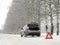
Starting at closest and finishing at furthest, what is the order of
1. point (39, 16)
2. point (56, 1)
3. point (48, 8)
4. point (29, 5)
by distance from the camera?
point (56, 1)
point (48, 8)
point (39, 16)
point (29, 5)

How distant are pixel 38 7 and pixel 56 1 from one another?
11.3 metres

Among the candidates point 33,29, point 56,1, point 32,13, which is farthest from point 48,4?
point 32,13

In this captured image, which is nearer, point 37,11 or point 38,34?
point 38,34

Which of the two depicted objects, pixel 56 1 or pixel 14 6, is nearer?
pixel 56 1

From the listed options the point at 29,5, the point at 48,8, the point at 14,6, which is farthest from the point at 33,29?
the point at 14,6

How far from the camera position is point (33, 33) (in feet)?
117

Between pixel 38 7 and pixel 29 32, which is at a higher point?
pixel 38 7

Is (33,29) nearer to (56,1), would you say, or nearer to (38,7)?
(56,1)

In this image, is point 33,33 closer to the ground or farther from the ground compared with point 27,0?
closer to the ground

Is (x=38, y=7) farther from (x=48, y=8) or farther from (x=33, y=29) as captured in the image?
(x=33, y=29)

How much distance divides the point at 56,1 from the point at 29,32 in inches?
325

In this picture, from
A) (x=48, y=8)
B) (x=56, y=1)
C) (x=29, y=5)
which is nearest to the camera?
(x=56, y=1)

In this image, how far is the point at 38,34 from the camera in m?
36.0

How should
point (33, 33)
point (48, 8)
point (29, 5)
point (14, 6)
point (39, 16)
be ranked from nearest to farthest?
point (33, 33)
point (48, 8)
point (39, 16)
point (29, 5)
point (14, 6)
